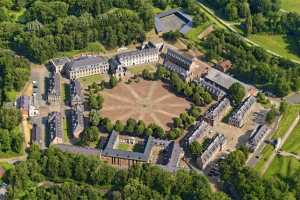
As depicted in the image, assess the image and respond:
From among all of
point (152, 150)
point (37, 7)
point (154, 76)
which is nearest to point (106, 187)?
point (152, 150)

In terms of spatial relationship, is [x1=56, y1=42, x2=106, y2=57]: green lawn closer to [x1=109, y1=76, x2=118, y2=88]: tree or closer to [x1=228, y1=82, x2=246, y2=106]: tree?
[x1=109, y1=76, x2=118, y2=88]: tree

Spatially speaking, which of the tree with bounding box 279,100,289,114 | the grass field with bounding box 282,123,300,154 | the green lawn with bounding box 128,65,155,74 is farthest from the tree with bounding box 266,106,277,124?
the green lawn with bounding box 128,65,155,74

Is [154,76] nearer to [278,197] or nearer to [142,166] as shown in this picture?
[142,166]

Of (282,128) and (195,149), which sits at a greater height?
(282,128)

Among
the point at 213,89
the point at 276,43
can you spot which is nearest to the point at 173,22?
the point at 276,43

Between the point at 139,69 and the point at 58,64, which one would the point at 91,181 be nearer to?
the point at 58,64

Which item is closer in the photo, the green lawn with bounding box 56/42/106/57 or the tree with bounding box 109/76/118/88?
the tree with bounding box 109/76/118/88
